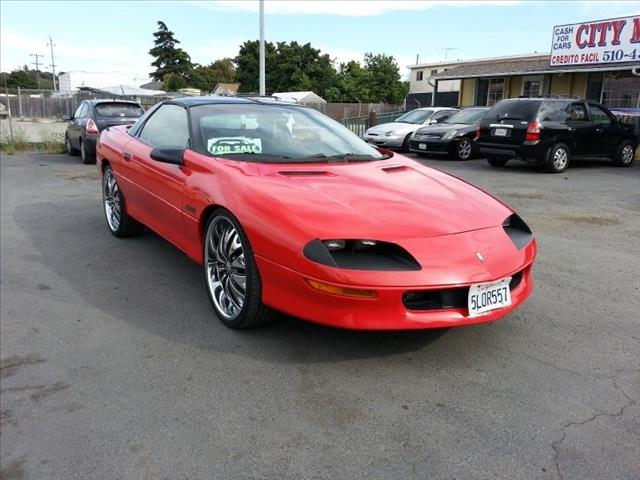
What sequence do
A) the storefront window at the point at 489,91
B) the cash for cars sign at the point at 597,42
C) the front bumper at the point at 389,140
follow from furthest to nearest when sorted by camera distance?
the storefront window at the point at 489,91 < the cash for cars sign at the point at 597,42 < the front bumper at the point at 389,140

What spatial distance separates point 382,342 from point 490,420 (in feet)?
2.98

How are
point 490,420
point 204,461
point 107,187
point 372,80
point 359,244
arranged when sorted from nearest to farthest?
1. point 204,461
2. point 490,420
3. point 359,244
4. point 107,187
5. point 372,80

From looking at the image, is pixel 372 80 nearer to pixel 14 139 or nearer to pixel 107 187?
pixel 14 139

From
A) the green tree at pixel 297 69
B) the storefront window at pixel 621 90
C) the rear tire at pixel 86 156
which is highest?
the green tree at pixel 297 69

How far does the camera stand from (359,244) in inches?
121

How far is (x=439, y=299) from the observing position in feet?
9.89

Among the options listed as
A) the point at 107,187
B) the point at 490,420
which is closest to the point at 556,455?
the point at 490,420

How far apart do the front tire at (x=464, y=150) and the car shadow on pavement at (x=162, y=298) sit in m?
9.51

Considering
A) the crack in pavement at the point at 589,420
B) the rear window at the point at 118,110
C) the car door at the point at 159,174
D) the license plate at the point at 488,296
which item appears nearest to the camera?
the crack in pavement at the point at 589,420

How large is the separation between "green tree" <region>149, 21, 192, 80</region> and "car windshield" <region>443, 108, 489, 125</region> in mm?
83679

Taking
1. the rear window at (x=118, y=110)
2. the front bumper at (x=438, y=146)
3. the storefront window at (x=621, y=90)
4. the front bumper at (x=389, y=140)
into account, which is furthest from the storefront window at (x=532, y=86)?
the rear window at (x=118, y=110)

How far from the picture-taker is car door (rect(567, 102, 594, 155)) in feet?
38.0

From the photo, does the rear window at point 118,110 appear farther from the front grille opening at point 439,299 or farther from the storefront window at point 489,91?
the storefront window at point 489,91

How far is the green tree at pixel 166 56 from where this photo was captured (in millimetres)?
91250
